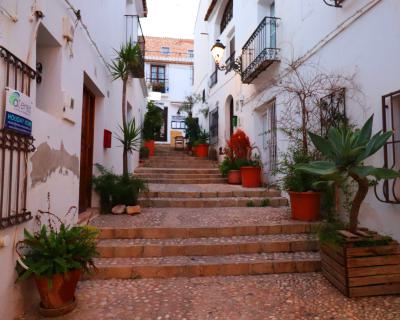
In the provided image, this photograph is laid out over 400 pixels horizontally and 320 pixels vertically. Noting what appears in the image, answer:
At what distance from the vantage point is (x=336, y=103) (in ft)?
14.7

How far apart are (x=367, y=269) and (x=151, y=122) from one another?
34.8ft

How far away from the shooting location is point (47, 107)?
10.7ft

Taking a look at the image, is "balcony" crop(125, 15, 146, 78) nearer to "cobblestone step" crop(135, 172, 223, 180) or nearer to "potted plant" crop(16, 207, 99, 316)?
"cobblestone step" crop(135, 172, 223, 180)

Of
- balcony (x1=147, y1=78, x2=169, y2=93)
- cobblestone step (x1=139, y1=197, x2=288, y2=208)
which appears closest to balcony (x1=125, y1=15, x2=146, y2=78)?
cobblestone step (x1=139, y1=197, x2=288, y2=208)

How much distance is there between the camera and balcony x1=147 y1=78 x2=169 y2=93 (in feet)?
62.6

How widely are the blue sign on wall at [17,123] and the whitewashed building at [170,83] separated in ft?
52.5

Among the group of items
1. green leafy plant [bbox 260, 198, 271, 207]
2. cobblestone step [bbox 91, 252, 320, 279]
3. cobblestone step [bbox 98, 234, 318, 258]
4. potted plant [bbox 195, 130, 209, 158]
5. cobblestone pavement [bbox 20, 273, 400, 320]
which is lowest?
cobblestone pavement [bbox 20, 273, 400, 320]

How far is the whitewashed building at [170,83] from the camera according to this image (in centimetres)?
1897

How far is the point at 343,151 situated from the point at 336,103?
1.82 meters

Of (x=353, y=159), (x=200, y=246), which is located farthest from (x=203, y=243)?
(x=353, y=159)

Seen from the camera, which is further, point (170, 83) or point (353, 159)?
point (170, 83)

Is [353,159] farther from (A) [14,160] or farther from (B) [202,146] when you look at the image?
(B) [202,146]

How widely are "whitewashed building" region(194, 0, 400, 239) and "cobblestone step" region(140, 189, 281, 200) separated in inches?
35.2

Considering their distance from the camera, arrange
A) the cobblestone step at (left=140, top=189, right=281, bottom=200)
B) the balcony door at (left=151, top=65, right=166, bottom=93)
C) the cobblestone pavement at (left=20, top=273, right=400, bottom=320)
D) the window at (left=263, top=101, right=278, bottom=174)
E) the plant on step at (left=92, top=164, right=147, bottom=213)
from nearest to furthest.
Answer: the cobblestone pavement at (left=20, top=273, right=400, bottom=320) < the plant on step at (left=92, top=164, right=147, bottom=213) < the cobblestone step at (left=140, top=189, right=281, bottom=200) < the window at (left=263, top=101, right=278, bottom=174) < the balcony door at (left=151, top=65, right=166, bottom=93)
